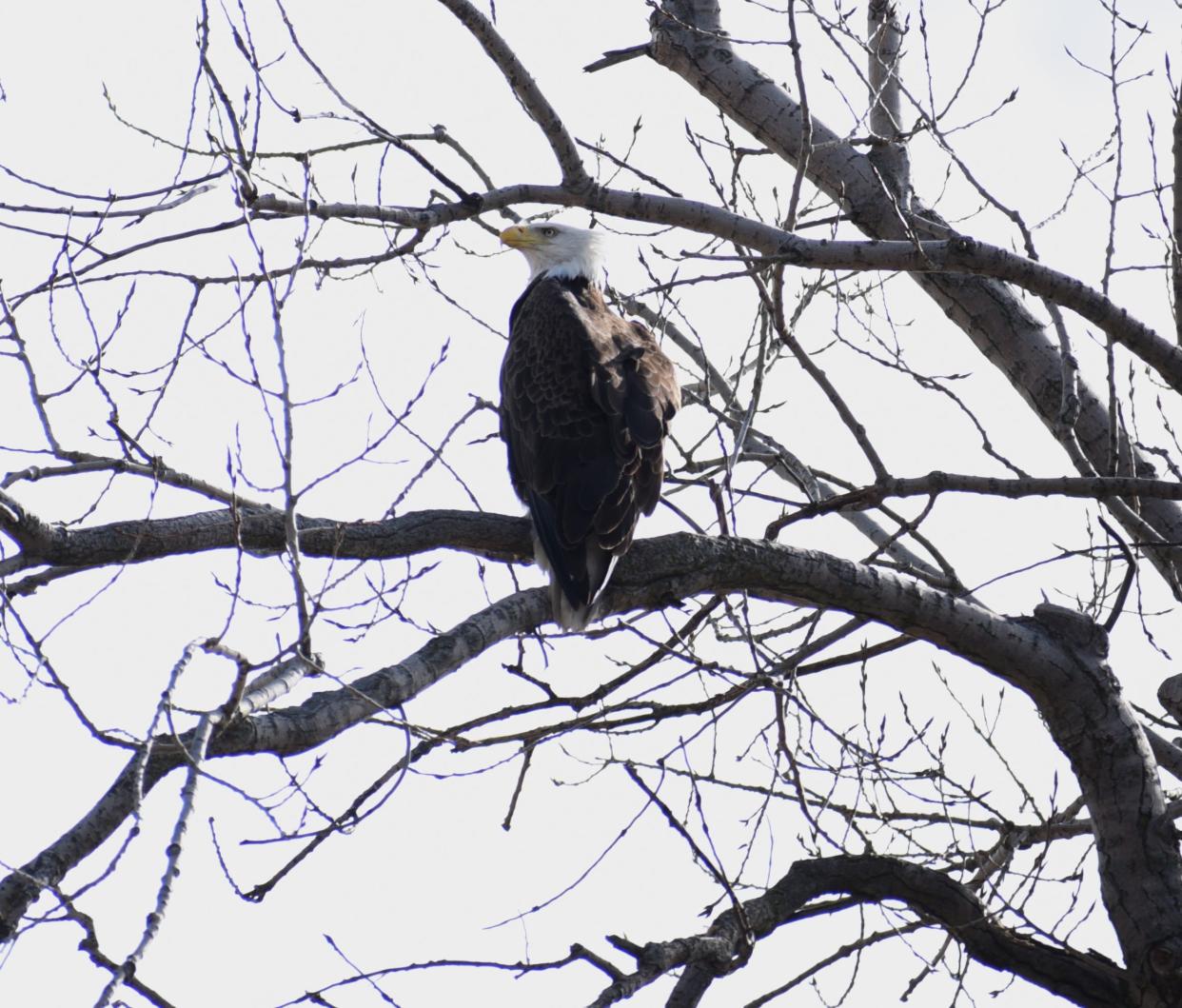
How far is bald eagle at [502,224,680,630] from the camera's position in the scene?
4609 mm

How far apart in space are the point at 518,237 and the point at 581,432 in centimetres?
163

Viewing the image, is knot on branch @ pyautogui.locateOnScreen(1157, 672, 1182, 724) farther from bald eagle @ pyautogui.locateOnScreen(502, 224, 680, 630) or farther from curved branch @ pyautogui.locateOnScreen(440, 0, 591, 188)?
curved branch @ pyautogui.locateOnScreen(440, 0, 591, 188)

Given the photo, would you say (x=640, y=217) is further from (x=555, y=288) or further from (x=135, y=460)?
(x=555, y=288)

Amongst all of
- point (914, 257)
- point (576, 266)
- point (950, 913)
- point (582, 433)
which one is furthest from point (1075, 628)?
point (576, 266)

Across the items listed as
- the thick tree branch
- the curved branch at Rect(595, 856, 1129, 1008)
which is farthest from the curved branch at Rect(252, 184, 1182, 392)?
the curved branch at Rect(595, 856, 1129, 1008)

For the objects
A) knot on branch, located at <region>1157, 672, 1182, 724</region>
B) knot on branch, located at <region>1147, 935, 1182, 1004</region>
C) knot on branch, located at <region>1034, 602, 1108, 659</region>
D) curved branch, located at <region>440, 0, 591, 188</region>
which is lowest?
→ knot on branch, located at <region>1147, 935, 1182, 1004</region>

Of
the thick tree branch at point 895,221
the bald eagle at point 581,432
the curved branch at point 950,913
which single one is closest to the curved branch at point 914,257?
the thick tree branch at point 895,221

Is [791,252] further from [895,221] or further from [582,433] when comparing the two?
[895,221]

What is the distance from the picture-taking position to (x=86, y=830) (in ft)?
8.77

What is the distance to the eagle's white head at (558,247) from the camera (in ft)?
21.4

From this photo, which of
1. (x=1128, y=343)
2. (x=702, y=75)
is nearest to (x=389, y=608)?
(x=1128, y=343)

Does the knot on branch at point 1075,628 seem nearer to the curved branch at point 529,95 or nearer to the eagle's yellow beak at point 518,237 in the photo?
the curved branch at point 529,95

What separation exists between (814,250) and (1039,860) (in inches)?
70.9

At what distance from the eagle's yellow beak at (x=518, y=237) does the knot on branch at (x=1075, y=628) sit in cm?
310
